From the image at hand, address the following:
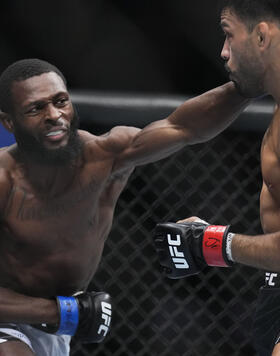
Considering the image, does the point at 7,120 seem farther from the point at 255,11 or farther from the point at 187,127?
the point at 255,11

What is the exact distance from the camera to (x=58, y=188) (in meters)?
1.99

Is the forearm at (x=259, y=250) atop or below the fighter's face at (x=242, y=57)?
below

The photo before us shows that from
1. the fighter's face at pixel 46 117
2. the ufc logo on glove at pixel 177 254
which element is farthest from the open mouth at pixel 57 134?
the ufc logo on glove at pixel 177 254

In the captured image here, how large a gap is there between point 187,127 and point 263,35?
372mm

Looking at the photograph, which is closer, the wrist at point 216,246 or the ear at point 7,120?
the wrist at point 216,246

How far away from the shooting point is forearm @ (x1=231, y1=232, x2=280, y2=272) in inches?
62.3

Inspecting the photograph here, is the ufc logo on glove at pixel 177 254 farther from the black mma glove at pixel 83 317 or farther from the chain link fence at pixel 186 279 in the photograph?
the chain link fence at pixel 186 279

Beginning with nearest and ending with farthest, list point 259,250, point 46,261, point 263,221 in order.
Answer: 1. point 259,250
2. point 263,221
3. point 46,261

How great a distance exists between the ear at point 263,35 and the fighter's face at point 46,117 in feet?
1.66

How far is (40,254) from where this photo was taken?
1.99m

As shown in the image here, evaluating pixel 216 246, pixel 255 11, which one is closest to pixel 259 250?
pixel 216 246

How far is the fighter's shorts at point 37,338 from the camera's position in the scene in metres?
1.95

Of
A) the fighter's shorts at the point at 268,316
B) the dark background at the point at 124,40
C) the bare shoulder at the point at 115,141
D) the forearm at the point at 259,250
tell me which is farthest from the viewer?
the dark background at the point at 124,40

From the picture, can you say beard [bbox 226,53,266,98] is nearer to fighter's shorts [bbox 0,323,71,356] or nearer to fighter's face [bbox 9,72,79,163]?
fighter's face [bbox 9,72,79,163]
